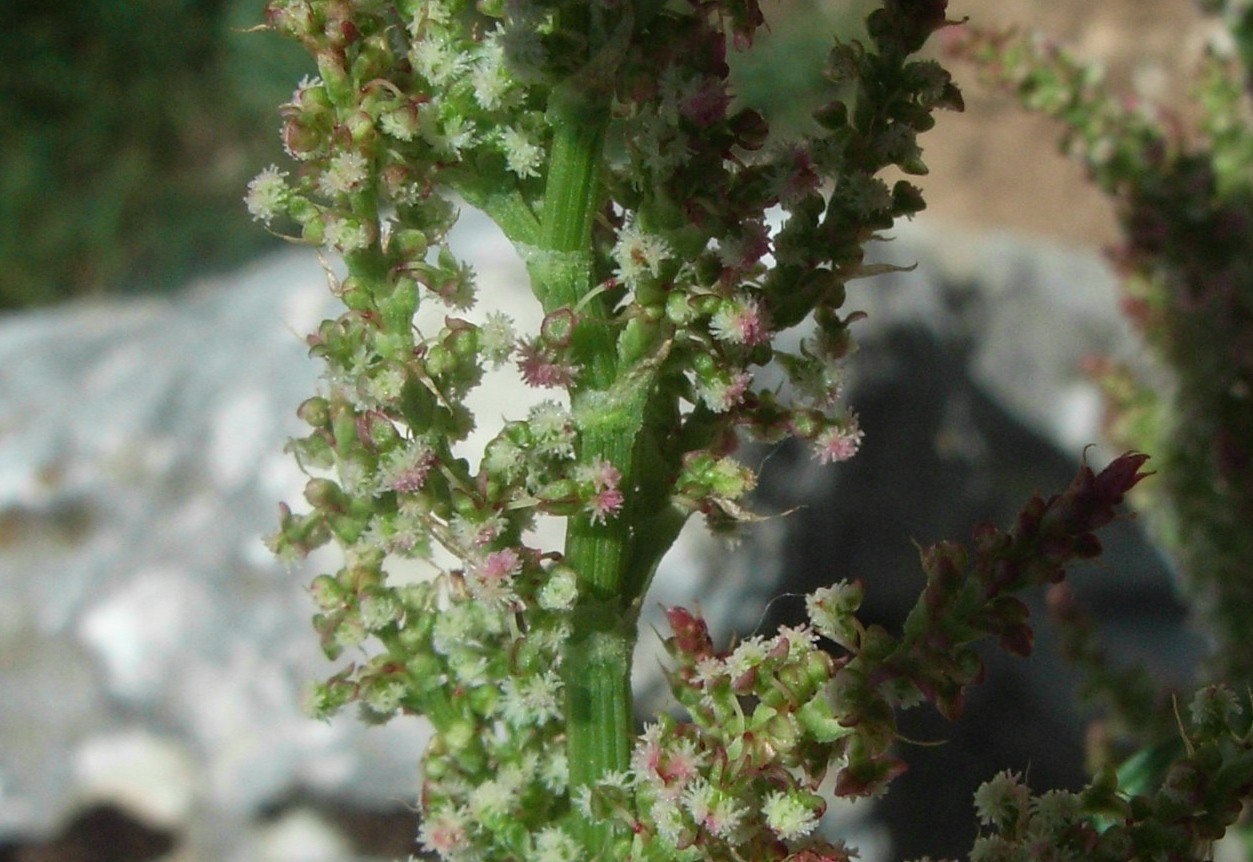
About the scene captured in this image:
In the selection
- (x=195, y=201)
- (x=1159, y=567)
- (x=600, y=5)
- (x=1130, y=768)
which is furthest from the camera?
(x=195, y=201)

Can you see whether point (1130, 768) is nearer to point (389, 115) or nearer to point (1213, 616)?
point (1213, 616)

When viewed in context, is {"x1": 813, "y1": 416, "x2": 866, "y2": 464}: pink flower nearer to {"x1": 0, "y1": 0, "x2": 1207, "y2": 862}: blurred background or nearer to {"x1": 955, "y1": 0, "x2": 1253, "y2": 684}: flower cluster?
{"x1": 955, "y1": 0, "x2": 1253, "y2": 684}: flower cluster

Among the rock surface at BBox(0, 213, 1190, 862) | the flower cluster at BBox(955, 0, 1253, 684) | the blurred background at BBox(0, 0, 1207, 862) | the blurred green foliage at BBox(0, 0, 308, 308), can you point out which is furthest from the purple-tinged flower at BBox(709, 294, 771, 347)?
the blurred green foliage at BBox(0, 0, 308, 308)

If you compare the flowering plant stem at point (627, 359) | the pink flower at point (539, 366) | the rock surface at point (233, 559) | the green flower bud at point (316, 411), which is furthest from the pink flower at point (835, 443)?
the rock surface at point (233, 559)

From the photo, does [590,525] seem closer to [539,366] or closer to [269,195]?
[539,366]

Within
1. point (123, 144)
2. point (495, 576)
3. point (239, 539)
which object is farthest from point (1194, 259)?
point (123, 144)

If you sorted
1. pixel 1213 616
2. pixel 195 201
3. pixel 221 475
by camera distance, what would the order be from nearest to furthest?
1. pixel 1213 616
2. pixel 221 475
3. pixel 195 201

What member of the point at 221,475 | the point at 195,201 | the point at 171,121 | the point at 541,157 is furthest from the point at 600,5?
the point at 171,121
